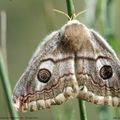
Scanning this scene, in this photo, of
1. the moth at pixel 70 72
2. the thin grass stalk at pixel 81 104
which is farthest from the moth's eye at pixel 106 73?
the thin grass stalk at pixel 81 104

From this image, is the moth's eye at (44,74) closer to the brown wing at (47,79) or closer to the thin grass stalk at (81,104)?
the brown wing at (47,79)

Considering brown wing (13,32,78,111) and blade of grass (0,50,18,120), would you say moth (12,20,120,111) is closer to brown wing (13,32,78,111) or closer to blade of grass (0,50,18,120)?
brown wing (13,32,78,111)

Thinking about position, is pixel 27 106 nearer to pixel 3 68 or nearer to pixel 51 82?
pixel 51 82

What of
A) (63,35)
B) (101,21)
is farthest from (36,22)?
(63,35)

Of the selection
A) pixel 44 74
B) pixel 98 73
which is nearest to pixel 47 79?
pixel 44 74

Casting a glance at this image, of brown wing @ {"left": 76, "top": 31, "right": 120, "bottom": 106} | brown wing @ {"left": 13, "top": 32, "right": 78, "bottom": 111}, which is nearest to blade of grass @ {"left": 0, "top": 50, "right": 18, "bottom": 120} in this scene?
brown wing @ {"left": 13, "top": 32, "right": 78, "bottom": 111}

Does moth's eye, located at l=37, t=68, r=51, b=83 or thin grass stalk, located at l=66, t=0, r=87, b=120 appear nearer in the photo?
thin grass stalk, located at l=66, t=0, r=87, b=120

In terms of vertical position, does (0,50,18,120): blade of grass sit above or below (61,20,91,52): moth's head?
below
